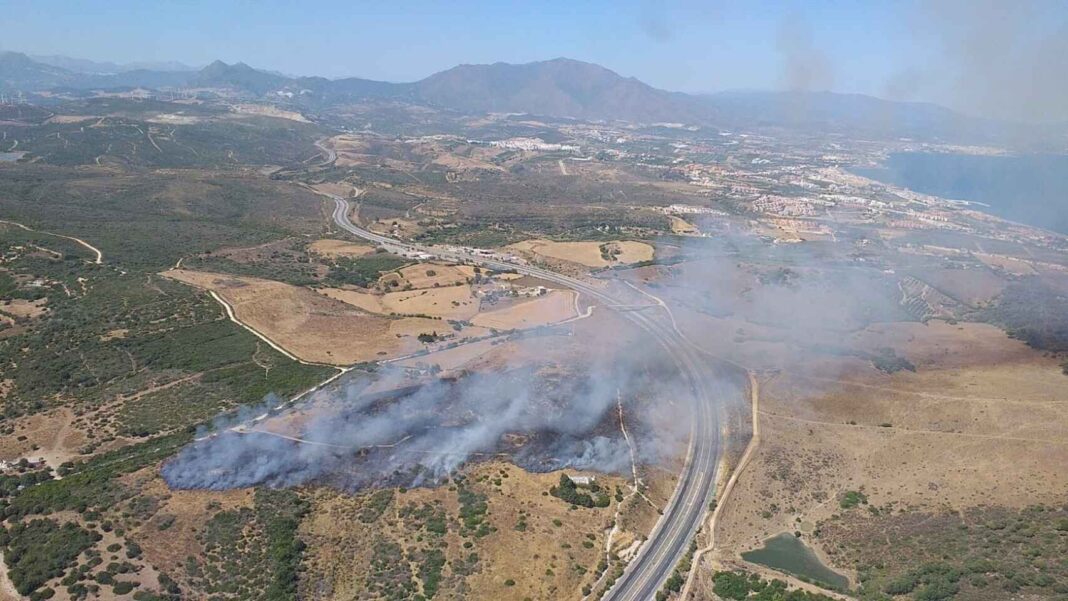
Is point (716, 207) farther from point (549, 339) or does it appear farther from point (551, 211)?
point (549, 339)

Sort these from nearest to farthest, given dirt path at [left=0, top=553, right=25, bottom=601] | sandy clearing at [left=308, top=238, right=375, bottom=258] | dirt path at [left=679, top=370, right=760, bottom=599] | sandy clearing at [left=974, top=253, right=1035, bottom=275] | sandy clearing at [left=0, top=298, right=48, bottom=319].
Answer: dirt path at [left=0, top=553, right=25, bottom=601]
dirt path at [left=679, top=370, right=760, bottom=599]
sandy clearing at [left=0, top=298, right=48, bottom=319]
sandy clearing at [left=974, top=253, right=1035, bottom=275]
sandy clearing at [left=308, top=238, right=375, bottom=258]

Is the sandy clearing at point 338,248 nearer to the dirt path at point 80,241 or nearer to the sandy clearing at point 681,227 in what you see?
the dirt path at point 80,241

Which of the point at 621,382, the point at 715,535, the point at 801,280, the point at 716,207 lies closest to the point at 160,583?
the point at 715,535

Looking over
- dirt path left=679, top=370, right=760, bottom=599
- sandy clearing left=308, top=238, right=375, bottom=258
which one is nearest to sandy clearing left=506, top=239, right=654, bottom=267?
sandy clearing left=308, top=238, right=375, bottom=258

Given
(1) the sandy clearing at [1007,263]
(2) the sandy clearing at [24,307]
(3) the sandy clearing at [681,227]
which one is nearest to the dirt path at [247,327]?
(2) the sandy clearing at [24,307]

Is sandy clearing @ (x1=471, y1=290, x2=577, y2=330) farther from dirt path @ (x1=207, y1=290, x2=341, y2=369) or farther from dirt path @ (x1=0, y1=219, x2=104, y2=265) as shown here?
dirt path @ (x1=0, y1=219, x2=104, y2=265)

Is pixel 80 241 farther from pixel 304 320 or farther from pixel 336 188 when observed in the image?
pixel 336 188
